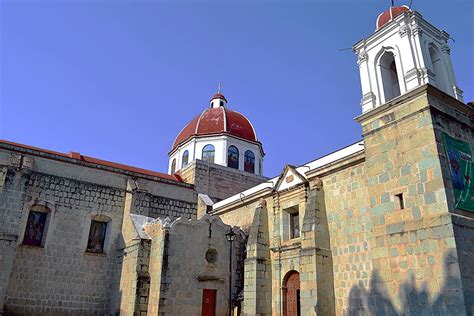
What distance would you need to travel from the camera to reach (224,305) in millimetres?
15047

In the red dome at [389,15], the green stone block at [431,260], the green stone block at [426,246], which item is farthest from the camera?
the red dome at [389,15]

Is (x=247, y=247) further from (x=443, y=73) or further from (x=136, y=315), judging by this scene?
(x=443, y=73)

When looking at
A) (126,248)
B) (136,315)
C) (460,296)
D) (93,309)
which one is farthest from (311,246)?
(93,309)

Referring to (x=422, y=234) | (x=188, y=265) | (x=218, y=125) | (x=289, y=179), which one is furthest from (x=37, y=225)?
(x=422, y=234)

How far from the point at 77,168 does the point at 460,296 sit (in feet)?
50.6

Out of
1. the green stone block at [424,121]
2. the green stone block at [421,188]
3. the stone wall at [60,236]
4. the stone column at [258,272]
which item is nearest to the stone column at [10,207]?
the stone wall at [60,236]

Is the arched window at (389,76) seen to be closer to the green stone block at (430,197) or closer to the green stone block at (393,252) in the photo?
the green stone block at (430,197)

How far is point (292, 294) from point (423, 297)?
17.4 ft

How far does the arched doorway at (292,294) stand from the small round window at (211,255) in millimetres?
3078

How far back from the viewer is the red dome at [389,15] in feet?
41.4

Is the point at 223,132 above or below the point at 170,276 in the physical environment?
above

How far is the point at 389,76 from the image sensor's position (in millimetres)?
12781

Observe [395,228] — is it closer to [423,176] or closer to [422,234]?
[422,234]

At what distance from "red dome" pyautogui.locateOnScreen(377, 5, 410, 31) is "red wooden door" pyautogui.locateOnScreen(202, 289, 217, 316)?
36.8 feet
